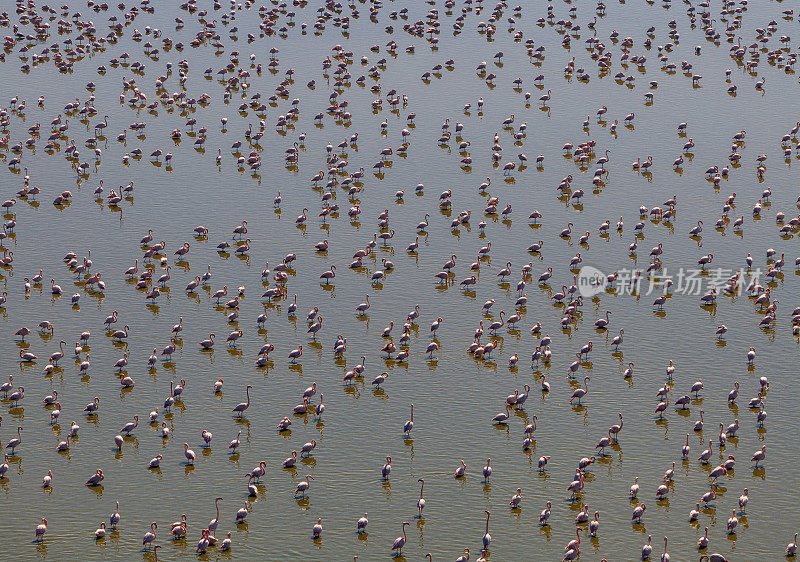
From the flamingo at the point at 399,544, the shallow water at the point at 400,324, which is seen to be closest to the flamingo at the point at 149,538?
the shallow water at the point at 400,324

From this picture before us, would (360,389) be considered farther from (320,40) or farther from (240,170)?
(320,40)

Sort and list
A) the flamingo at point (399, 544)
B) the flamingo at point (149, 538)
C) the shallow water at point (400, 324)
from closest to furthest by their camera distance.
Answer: the flamingo at point (149, 538) < the flamingo at point (399, 544) < the shallow water at point (400, 324)

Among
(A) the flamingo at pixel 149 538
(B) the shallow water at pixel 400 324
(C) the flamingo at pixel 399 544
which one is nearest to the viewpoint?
(A) the flamingo at pixel 149 538

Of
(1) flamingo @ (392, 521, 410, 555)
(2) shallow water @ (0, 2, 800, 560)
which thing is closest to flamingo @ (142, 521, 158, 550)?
(2) shallow water @ (0, 2, 800, 560)

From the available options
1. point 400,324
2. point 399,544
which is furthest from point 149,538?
point 400,324

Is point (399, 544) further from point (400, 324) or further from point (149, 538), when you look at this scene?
point (400, 324)

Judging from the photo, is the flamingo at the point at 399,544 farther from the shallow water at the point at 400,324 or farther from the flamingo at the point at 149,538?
the flamingo at the point at 149,538

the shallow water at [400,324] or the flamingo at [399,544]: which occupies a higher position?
the shallow water at [400,324]

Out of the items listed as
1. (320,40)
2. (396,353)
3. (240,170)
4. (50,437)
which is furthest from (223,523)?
(320,40)
